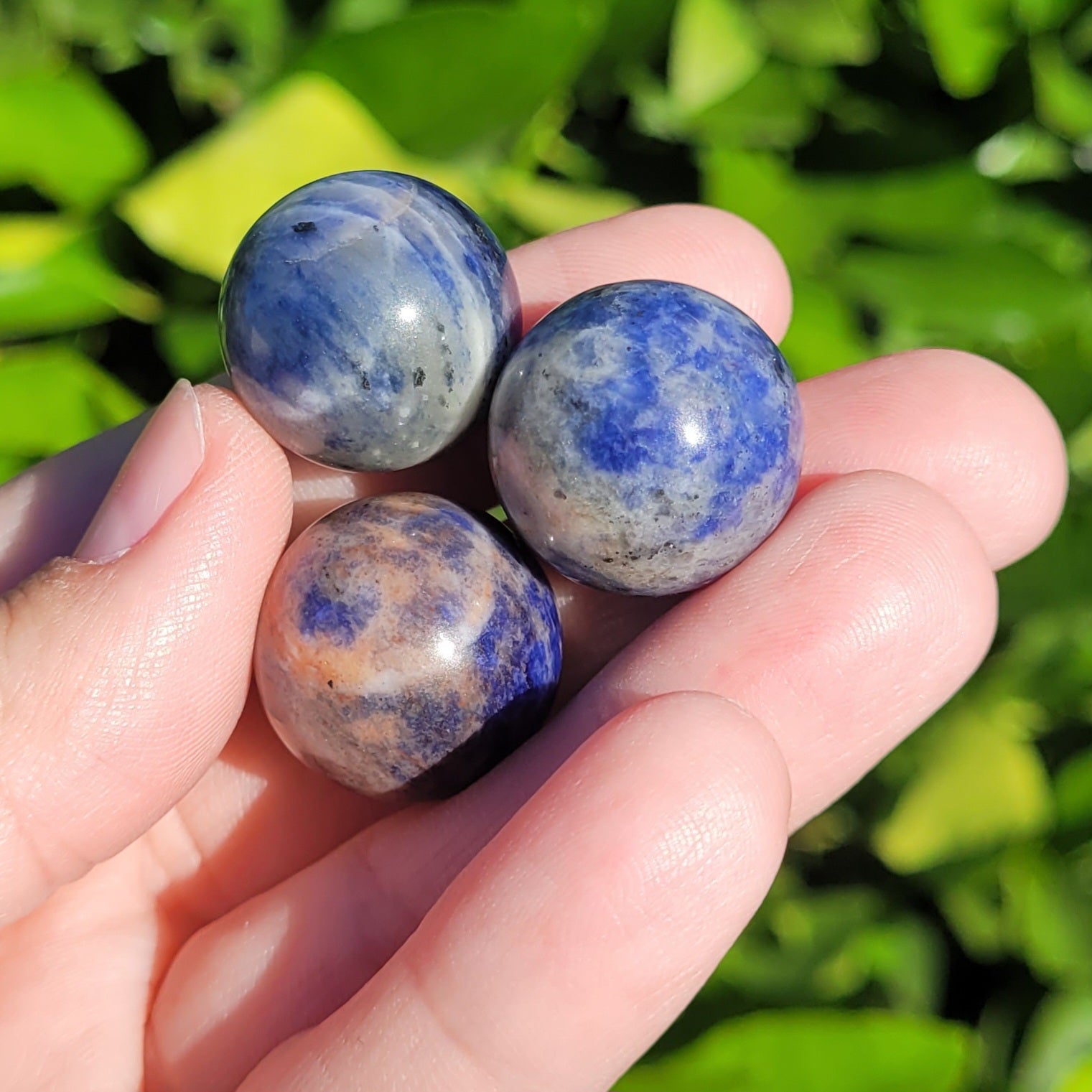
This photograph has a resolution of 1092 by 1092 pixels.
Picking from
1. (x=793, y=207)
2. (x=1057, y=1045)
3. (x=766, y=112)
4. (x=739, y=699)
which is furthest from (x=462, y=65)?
(x=1057, y=1045)

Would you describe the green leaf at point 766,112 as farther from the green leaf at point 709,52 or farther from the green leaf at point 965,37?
the green leaf at point 965,37

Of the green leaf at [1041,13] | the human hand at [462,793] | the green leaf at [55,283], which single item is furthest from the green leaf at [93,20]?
the green leaf at [1041,13]

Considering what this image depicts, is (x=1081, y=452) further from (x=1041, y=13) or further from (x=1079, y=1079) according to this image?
(x=1079, y=1079)

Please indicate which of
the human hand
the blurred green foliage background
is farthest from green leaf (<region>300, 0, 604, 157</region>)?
the human hand

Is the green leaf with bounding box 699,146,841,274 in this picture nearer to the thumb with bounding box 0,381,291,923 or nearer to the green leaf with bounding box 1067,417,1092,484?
the green leaf with bounding box 1067,417,1092,484

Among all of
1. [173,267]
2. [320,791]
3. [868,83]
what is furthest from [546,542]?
[868,83]

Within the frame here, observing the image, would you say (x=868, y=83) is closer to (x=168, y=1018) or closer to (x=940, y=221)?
(x=940, y=221)
